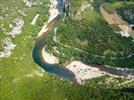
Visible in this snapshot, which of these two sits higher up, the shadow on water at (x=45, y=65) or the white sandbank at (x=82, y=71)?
the shadow on water at (x=45, y=65)

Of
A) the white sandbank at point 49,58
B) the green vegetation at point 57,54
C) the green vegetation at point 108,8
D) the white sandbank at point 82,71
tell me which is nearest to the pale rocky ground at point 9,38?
the green vegetation at point 57,54

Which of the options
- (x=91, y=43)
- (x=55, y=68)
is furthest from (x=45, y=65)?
(x=91, y=43)

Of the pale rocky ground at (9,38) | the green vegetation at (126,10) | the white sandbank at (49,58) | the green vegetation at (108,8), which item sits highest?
the pale rocky ground at (9,38)

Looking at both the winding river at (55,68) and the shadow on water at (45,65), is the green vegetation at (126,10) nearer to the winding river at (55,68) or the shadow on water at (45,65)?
the shadow on water at (45,65)

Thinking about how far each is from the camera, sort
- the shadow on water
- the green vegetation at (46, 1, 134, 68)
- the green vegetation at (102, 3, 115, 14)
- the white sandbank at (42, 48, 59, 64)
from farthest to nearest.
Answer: the green vegetation at (102, 3, 115, 14) → the white sandbank at (42, 48, 59, 64) → the green vegetation at (46, 1, 134, 68) → the shadow on water

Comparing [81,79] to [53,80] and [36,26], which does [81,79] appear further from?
[36,26]

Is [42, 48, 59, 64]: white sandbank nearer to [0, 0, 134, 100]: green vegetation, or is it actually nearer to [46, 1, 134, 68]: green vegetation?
[46, 1, 134, 68]: green vegetation

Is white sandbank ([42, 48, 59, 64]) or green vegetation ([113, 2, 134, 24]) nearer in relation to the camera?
white sandbank ([42, 48, 59, 64])

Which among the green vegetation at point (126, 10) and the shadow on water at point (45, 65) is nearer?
the shadow on water at point (45, 65)

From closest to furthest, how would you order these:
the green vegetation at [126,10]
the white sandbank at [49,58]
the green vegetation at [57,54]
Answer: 1. the green vegetation at [57,54]
2. the white sandbank at [49,58]
3. the green vegetation at [126,10]

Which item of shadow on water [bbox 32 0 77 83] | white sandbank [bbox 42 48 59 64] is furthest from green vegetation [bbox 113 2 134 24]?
white sandbank [bbox 42 48 59 64]

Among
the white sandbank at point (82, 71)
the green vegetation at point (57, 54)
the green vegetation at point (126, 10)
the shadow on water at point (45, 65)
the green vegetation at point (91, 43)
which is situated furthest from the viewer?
the green vegetation at point (126, 10)

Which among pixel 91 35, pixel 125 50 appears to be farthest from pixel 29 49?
pixel 125 50
